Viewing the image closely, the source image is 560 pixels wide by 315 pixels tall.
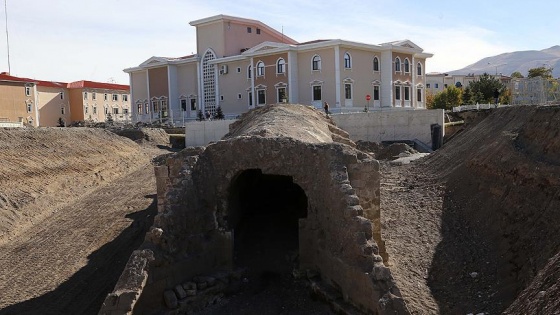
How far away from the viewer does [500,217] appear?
1473 centimetres

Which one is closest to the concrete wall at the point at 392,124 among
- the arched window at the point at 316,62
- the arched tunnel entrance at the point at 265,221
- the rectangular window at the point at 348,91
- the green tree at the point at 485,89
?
the rectangular window at the point at 348,91

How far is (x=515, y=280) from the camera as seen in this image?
1181 cm

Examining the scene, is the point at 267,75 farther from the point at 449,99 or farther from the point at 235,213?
the point at 235,213

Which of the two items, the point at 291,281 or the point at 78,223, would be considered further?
the point at 78,223

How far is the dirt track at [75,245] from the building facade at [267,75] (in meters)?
19.4

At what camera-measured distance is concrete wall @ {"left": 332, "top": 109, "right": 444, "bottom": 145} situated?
1229 inches

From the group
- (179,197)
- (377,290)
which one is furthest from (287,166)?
(377,290)

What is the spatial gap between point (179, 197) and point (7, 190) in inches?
557

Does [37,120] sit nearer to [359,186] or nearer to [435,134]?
[435,134]

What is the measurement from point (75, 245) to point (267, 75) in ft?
99.4

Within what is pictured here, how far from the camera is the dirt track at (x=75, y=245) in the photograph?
13.7m

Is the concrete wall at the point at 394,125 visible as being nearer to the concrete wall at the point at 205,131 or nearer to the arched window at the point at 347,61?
the concrete wall at the point at 205,131

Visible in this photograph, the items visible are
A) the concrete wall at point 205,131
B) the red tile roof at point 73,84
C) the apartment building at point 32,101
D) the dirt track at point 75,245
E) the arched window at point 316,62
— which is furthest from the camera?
the red tile roof at point 73,84

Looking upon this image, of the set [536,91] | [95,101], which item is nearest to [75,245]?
[536,91]
